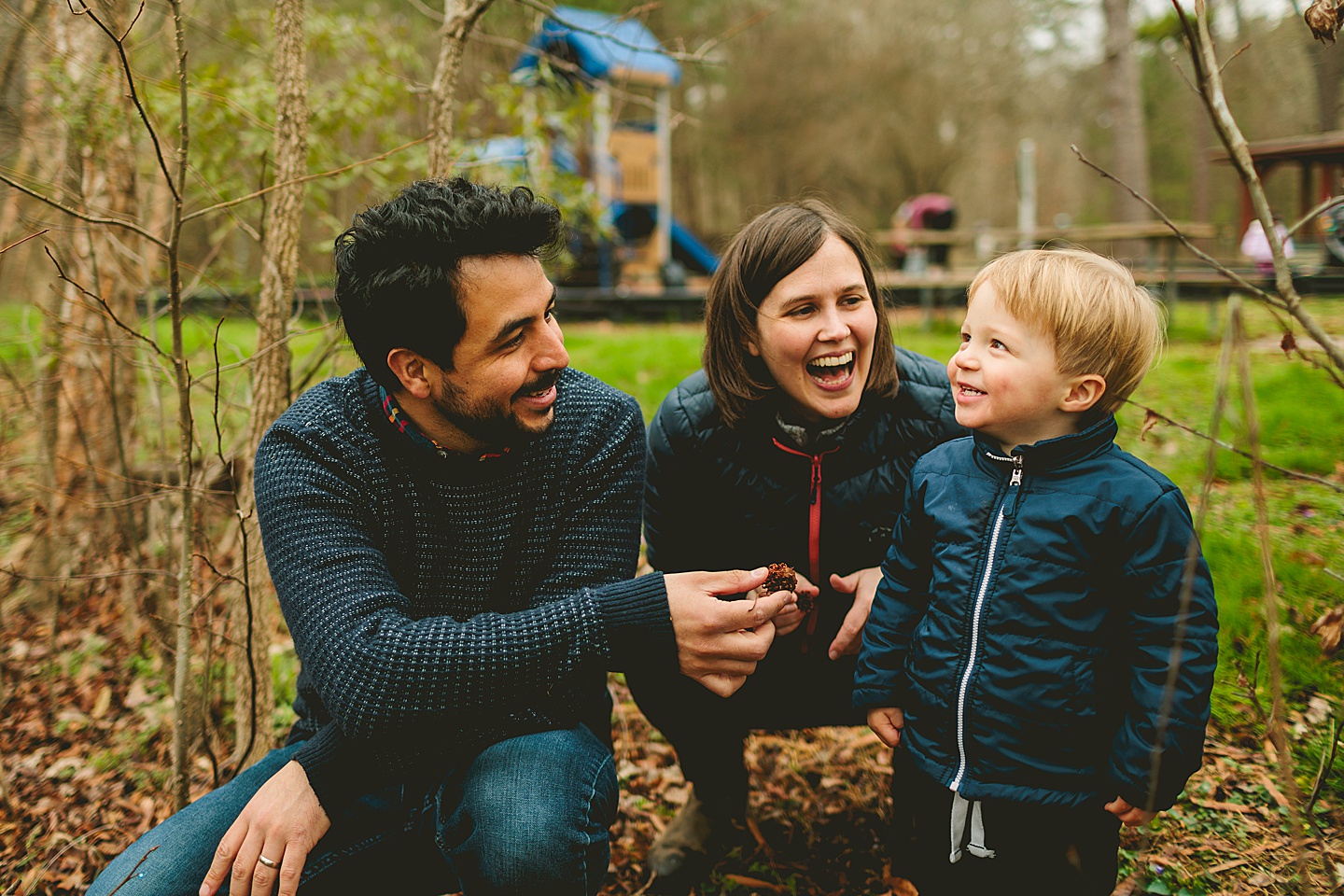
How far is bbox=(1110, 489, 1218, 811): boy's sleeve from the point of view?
4.77 ft

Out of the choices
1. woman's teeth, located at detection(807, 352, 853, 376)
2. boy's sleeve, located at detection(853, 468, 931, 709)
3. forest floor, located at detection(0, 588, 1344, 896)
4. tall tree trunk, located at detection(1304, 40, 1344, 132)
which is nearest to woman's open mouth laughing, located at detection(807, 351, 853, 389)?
woman's teeth, located at detection(807, 352, 853, 376)

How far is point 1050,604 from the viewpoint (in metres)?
1.56

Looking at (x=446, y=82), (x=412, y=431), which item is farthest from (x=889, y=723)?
(x=446, y=82)

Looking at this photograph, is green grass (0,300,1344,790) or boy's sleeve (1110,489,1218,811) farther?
green grass (0,300,1344,790)

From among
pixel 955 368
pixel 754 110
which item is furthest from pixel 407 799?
pixel 754 110

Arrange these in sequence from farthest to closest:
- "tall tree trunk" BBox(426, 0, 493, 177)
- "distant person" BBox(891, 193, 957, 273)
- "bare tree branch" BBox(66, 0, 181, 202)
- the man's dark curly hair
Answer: "distant person" BBox(891, 193, 957, 273) < "tall tree trunk" BBox(426, 0, 493, 177) < the man's dark curly hair < "bare tree branch" BBox(66, 0, 181, 202)

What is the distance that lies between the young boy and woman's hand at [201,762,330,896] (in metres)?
1.18

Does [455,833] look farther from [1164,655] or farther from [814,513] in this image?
[1164,655]

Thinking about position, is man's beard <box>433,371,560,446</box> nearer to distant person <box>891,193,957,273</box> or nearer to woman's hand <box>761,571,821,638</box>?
woman's hand <box>761,571,821,638</box>

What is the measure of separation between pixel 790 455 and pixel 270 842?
1.35 meters

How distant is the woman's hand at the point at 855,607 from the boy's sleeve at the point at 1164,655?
1.93 feet

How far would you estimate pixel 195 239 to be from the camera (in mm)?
8859

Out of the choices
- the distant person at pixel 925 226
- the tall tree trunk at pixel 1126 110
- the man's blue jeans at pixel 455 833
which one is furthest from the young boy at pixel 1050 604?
the tall tree trunk at pixel 1126 110

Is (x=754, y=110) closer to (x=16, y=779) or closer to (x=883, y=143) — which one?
(x=883, y=143)
